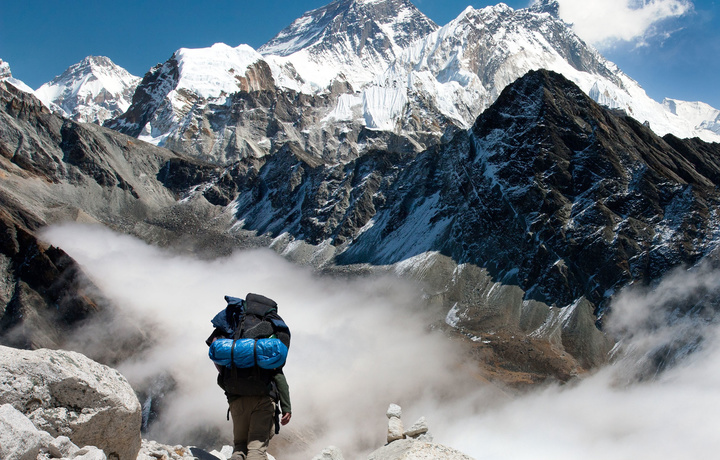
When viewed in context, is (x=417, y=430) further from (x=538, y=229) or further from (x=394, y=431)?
(x=538, y=229)

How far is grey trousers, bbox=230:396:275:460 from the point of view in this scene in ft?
33.9

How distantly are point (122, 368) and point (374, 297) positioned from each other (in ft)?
Result: 237

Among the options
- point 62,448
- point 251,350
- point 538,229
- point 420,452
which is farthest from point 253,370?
point 538,229

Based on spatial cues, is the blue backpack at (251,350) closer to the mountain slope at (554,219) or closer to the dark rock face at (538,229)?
the dark rock face at (538,229)

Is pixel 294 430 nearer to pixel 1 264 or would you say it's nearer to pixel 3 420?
pixel 1 264

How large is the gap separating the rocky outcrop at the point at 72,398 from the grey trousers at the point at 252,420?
262 cm

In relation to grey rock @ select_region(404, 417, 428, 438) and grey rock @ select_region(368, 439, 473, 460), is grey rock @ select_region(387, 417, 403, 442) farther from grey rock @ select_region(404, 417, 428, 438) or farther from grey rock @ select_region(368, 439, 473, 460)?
grey rock @ select_region(368, 439, 473, 460)

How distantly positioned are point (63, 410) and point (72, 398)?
0.26 m

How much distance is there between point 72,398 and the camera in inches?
408

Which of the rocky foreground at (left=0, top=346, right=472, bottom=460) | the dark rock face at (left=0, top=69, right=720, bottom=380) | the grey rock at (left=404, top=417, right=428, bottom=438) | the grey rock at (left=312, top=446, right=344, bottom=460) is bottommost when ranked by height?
the grey rock at (left=312, top=446, right=344, bottom=460)

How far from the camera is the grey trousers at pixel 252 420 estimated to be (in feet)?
Result: 33.9

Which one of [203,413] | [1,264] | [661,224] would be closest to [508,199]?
[661,224]

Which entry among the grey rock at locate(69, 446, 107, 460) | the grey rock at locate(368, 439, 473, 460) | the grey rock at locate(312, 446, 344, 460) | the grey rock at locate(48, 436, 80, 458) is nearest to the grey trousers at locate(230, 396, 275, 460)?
the grey rock at locate(69, 446, 107, 460)

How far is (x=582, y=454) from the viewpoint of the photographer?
80.2 metres
